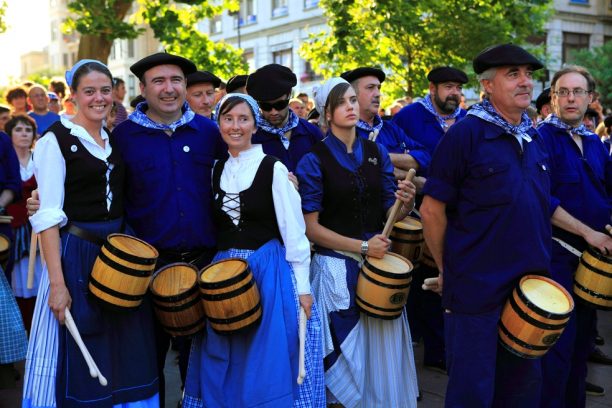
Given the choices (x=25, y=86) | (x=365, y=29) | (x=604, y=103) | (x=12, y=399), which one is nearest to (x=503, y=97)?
(x=12, y=399)

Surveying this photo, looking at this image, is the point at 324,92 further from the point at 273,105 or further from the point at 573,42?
the point at 573,42

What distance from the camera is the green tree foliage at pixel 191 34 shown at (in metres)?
13.5

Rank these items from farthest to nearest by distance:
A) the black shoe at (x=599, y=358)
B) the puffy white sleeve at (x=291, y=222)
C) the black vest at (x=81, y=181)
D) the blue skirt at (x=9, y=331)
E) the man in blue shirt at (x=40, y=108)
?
the man in blue shirt at (x=40, y=108), the black shoe at (x=599, y=358), the blue skirt at (x=9, y=331), the puffy white sleeve at (x=291, y=222), the black vest at (x=81, y=181)

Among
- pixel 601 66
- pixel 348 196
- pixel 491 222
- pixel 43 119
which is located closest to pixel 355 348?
pixel 348 196

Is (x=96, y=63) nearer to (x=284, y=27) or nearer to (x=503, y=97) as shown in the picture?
(x=503, y=97)

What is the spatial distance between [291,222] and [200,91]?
2.73 metres

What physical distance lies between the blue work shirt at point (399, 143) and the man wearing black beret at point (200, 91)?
1633 mm

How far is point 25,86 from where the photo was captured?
10234 mm

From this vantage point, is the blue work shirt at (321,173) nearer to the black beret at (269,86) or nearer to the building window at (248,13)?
the black beret at (269,86)

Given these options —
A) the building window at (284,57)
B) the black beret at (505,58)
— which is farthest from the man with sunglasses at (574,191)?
the building window at (284,57)

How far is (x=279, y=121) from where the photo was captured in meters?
5.32

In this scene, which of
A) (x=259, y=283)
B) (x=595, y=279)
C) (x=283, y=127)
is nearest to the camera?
(x=259, y=283)

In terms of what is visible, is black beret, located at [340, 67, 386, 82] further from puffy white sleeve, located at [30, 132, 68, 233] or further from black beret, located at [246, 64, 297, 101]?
puffy white sleeve, located at [30, 132, 68, 233]

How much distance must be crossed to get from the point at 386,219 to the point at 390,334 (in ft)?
2.56
